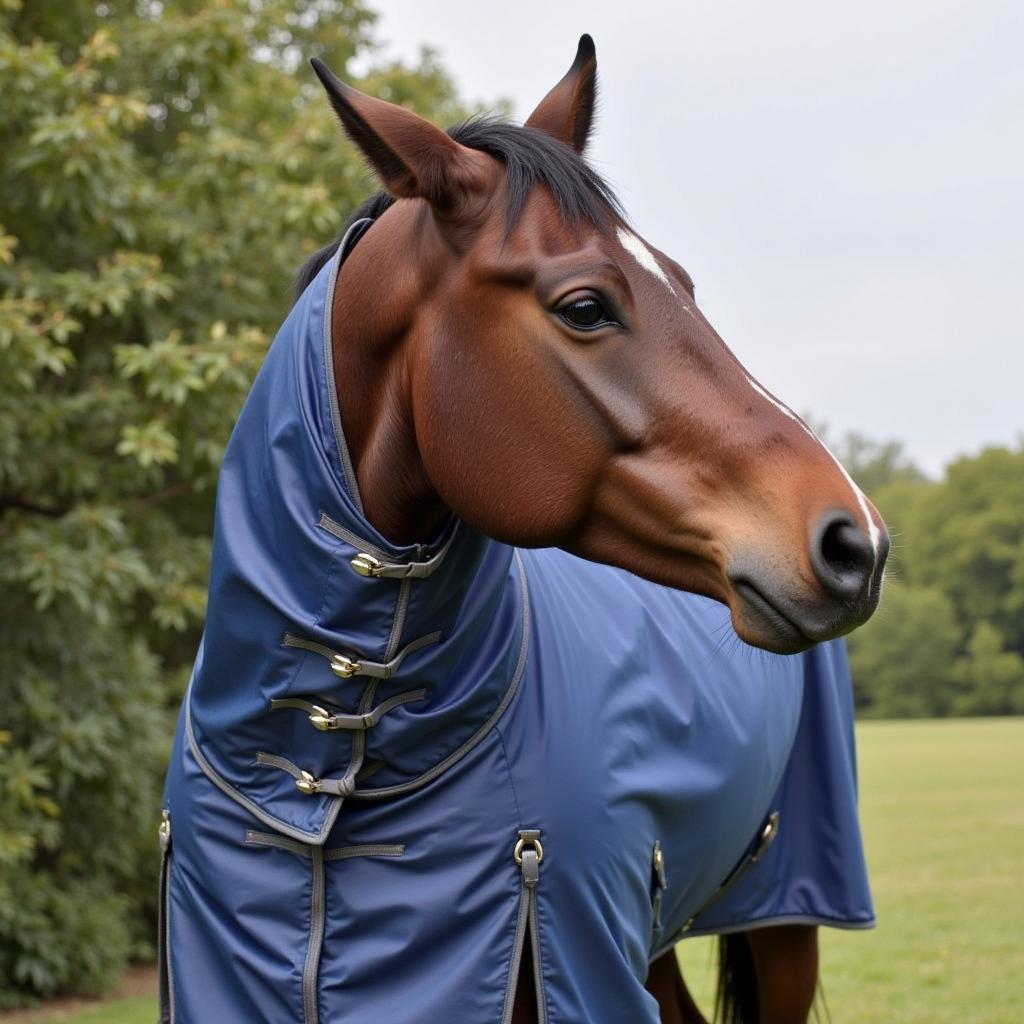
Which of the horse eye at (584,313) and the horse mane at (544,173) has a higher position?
the horse mane at (544,173)

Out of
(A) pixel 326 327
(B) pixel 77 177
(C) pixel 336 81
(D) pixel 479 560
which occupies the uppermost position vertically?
(B) pixel 77 177

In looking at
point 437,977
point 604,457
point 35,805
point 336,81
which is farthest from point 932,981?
point 336,81

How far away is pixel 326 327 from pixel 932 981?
6.01 meters

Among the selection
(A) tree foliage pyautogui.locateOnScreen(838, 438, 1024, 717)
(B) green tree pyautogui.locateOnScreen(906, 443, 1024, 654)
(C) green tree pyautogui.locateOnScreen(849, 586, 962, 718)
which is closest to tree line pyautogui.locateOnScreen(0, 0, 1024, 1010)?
(A) tree foliage pyautogui.locateOnScreen(838, 438, 1024, 717)

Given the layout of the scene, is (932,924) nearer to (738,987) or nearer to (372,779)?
(738,987)

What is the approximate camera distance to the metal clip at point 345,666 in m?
2.10

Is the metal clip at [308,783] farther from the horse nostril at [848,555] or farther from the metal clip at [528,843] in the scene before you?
the horse nostril at [848,555]

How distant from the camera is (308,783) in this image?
7.12ft

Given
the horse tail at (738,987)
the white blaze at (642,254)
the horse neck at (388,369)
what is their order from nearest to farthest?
the white blaze at (642,254) → the horse neck at (388,369) → the horse tail at (738,987)

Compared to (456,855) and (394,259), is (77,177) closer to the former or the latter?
(394,259)

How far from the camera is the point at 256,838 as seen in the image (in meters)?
2.27

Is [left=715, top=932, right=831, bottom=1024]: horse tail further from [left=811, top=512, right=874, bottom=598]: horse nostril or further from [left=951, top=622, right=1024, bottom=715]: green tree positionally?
[left=951, top=622, right=1024, bottom=715]: green tree

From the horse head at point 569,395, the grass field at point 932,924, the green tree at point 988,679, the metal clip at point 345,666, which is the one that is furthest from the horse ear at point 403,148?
the green tree at point 988,679

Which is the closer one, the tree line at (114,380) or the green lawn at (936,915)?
the tree line at (114,380)
